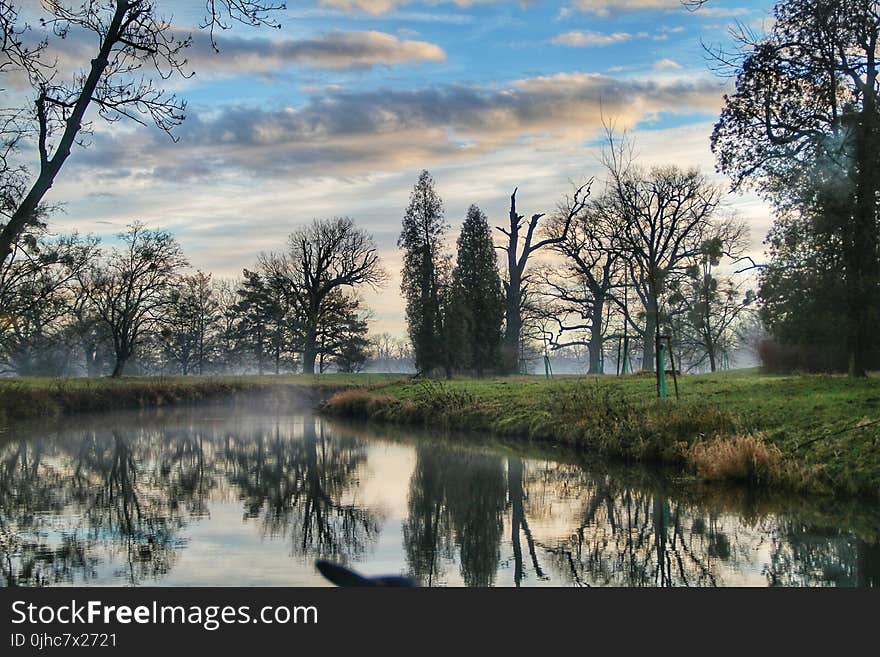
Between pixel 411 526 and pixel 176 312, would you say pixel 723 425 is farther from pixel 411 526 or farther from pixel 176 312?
pixel 176 312

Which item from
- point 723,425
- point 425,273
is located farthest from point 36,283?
point 723,425

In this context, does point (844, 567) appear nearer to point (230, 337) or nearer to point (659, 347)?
point (659, 347)

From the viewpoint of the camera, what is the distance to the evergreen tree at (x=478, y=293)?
5525 centimetres

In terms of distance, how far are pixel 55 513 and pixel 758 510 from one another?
10471mm

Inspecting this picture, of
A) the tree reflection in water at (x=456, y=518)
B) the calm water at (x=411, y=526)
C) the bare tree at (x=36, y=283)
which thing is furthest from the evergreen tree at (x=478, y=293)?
the tree reflection in water at (x=456, y=518)

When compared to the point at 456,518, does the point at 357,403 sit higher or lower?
higher

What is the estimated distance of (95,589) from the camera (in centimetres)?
805

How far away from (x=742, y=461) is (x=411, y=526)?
5.85m

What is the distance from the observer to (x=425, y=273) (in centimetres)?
5222

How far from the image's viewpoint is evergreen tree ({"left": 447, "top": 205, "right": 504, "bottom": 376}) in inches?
2175

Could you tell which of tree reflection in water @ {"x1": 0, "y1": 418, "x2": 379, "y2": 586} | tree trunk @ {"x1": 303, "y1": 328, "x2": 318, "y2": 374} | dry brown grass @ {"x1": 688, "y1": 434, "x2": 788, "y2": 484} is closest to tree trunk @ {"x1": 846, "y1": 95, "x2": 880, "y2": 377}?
dry brown grass @ {"x1": 688, "y1": 434, "x2": 788, "y2": 484}

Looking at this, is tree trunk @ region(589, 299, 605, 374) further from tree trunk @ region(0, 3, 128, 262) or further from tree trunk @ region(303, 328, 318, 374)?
tree trunk @ region(0, 3, 128, 262)

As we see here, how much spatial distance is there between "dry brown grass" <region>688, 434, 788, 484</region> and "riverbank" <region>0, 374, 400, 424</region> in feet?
90.8

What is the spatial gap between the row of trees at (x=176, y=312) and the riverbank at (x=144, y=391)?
322 centimetres
